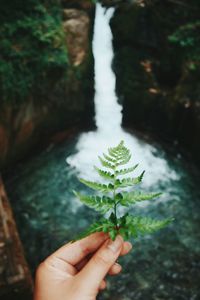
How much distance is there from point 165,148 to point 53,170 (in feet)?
10.1

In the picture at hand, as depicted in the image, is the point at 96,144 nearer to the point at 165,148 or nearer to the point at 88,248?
the point at 165,148

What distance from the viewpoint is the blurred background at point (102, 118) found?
20.4ft

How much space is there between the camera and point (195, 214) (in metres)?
7.05

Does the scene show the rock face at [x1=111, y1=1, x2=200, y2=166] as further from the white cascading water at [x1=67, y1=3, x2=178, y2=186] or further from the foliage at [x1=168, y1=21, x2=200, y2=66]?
the foliage at [x1=168, y1=21, x2=200, y2=66]

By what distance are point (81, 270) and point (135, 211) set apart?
5.47 m

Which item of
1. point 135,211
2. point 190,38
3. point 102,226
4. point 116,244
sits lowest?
point 135,211

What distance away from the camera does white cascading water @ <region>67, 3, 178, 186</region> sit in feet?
28.0

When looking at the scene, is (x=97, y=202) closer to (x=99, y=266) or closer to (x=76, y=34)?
(x=99, y=266)

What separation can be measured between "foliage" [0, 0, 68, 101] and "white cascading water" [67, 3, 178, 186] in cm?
203

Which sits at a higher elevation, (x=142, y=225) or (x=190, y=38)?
(x=142, y=225)

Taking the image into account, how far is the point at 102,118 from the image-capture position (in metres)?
9.96

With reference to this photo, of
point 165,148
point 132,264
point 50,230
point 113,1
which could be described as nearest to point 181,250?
point 132,264

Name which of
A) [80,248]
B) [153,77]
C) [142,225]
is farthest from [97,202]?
[153,77]

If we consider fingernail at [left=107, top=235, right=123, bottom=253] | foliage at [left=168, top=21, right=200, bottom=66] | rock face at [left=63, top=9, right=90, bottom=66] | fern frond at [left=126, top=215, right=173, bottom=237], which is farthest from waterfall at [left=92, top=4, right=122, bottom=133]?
fern frond at [left=126, top=215, right=173, bottom=237]
